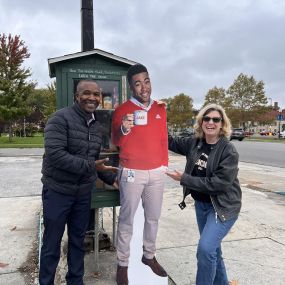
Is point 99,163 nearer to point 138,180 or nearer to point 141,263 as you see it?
point 138,180

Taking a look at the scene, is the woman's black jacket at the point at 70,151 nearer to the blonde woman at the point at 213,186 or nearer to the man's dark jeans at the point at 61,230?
the man's dark jeans at the point at 61,230

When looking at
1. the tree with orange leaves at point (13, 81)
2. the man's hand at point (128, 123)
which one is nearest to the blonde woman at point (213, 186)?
the man's hand at point (128, 123)

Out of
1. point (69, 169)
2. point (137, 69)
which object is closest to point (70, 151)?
point (69, 169)

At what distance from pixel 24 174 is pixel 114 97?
763 centimetres

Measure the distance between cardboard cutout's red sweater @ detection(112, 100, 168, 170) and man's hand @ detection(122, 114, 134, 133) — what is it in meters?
0.04

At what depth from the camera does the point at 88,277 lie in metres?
3.78

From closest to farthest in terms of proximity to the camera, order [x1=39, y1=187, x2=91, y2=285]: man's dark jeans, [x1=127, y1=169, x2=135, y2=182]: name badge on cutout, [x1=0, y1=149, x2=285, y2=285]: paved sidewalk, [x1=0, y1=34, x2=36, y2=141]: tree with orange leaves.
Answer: [x1=39, y1=187, x2=91, y2=285]: man's dark jeans < [x1=127, y1=169, x2=135, y2=182]: name badge on cutout < [x1=0, y1=149, x2=285, y2=285]: paved sidewalk < [x1=0, y1=34, x2=36, y2=141]: tree with orange leaves

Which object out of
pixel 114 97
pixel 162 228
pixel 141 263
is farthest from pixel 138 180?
pixel 162 228

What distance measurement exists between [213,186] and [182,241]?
2271mm

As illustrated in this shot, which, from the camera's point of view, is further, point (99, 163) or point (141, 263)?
point (141, 263)

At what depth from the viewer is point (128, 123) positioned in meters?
3.37

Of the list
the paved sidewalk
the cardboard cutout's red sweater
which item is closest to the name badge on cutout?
the cardboard cutout's red sweater

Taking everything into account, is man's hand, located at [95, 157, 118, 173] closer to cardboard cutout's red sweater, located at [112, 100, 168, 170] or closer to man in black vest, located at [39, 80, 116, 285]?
man in black vest, located at [39, 80, 116, 285]

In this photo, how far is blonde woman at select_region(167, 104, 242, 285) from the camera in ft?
9.55
